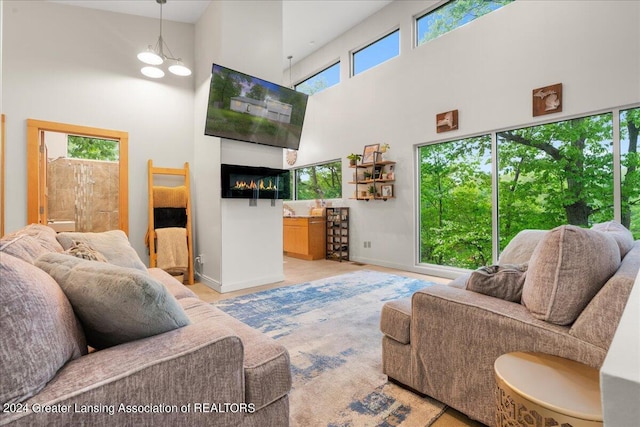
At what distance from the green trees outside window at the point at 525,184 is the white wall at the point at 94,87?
12.8ft

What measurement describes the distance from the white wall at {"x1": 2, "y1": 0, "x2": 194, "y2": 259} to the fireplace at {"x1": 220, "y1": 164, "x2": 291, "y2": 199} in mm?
1145

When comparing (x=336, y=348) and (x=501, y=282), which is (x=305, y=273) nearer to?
(x=336, y=348)

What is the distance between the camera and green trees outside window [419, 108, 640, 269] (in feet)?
10.5

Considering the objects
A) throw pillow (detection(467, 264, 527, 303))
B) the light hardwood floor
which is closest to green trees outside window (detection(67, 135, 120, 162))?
the light hardwood floor

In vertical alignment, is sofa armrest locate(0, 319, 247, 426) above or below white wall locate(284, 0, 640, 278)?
below

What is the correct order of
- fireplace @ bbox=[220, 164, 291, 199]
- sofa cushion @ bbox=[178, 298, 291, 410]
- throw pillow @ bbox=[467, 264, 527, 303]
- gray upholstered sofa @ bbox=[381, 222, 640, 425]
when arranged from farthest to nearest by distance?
1. fireplace @ bbox=[220, 164, 291, 199]
2. throw pillow @ bbox=[467, 264, 527, 303]
3. gray upholstered sofa @ bbox=[381, 222, 640, 425]
4. sofa cushion @ bbox=[178, 298, 291, 410]

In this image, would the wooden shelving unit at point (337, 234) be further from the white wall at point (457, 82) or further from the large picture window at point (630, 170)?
the large picture window at point (630, 170)

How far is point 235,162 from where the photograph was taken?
3893 mm

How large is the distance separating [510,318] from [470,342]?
212mm

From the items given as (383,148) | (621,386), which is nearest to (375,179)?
(383,148)

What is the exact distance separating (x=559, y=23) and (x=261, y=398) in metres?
4.72

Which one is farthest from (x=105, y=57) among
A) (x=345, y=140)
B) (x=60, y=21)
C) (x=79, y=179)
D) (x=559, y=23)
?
(x=559, y=23)

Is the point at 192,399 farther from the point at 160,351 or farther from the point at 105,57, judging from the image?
the point at 105,57

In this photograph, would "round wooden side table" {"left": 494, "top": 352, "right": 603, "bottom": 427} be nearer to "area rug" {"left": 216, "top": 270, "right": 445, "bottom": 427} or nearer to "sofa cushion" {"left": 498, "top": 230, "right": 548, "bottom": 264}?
"area rug" {"left": 216, "top": 270, "right": 445, "bottom": 427}
